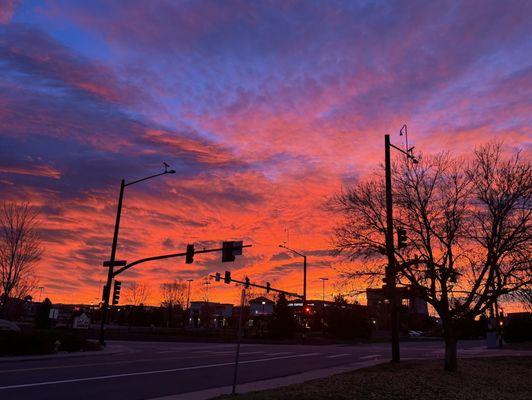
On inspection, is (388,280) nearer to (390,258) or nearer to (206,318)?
(390,258)

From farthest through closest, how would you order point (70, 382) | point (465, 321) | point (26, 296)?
point (26, 296), point (465, 321), point (70, 382)

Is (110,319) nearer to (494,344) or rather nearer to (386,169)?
(494,344)

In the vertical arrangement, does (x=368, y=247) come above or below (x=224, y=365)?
above

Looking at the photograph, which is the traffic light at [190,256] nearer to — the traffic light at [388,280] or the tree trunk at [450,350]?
the traffic light at [388,280]

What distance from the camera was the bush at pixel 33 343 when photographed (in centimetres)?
2280

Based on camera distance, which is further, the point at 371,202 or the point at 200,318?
the point at 200,318

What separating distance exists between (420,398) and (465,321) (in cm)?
830

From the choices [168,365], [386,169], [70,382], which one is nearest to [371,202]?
[386,169]

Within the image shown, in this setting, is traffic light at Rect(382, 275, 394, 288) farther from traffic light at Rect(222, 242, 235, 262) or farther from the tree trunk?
traffic light at Rect(222, 242, 235, 262)

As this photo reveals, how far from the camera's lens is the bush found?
22797 millimetres

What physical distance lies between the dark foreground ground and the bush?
16.1 m

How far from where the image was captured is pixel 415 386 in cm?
1322

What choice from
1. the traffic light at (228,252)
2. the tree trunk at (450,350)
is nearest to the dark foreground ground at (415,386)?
the tree trunk at (450,350)

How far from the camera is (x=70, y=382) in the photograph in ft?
46.8
